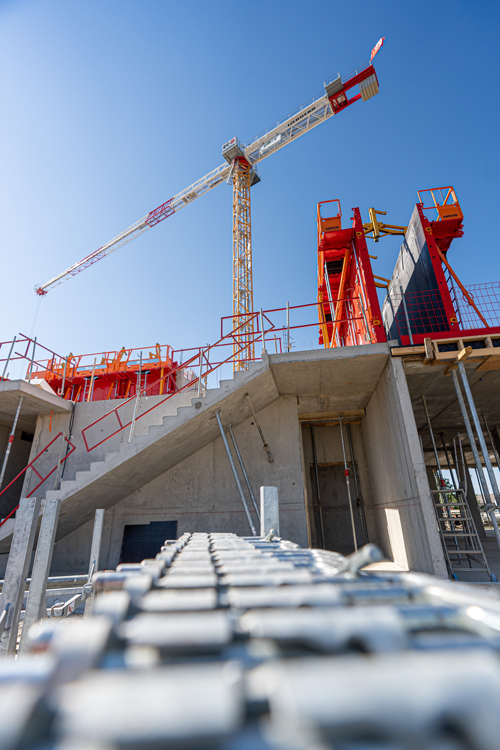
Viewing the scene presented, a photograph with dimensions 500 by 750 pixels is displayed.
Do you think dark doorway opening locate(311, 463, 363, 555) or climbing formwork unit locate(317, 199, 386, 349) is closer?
climbing formwork unit locate(317, 199, 386, 349)

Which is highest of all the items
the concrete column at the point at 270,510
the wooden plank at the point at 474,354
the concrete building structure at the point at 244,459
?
the wooden plank at the point at 474,354

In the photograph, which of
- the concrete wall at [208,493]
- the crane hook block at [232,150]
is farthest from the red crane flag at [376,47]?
the concrete wall at [208,493]

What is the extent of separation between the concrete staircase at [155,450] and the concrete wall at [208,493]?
44 cm

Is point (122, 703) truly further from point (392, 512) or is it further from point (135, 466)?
point (392, 512)

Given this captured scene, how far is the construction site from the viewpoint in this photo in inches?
23.7

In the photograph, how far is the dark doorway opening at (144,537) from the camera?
10.3 metres

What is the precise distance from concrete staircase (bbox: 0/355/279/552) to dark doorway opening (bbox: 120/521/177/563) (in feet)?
3.54

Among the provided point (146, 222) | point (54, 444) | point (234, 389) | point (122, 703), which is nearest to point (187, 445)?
point (234, 389)

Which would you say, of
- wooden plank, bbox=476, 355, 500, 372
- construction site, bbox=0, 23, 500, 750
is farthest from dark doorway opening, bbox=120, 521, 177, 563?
wooden plank, bbox=476, 355, 500, 372

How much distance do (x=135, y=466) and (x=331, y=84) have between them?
140ft

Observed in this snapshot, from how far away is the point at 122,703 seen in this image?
1.96 feet

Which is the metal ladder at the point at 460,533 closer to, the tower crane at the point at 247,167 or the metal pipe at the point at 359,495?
the metal pipe at the point at 359,495

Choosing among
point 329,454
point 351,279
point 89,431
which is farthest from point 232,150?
point 89,431

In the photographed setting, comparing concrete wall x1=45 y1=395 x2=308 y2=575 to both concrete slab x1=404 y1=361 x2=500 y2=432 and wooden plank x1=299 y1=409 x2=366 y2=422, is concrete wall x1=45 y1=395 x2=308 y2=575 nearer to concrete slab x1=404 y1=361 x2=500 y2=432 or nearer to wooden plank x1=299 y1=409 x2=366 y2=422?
wooden plank x1=299 y1=409 x2=366 y2=422
